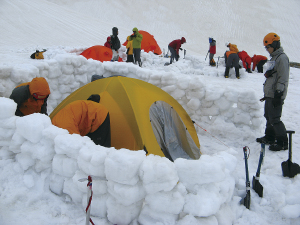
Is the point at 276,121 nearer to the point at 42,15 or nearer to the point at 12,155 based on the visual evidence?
the point at 12,155

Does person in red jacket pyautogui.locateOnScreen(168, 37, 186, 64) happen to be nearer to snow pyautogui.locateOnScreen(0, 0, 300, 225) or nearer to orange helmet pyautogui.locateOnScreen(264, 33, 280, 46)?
snow pyautogui.locateOnScreen(0, 0, 300, 225)

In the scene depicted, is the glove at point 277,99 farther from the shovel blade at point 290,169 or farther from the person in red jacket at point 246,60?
the person in red jacket at point 246,60

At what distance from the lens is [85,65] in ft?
17.0

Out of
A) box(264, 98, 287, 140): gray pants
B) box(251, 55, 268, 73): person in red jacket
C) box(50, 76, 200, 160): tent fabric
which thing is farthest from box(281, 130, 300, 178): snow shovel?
box(251, 55, 268, 73): person in red jacket

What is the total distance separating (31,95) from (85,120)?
0.95 m

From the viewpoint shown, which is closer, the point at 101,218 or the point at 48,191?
the point at 101,218

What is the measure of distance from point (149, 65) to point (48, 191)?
9.40 meters

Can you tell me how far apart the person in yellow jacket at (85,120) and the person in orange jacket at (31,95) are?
63 cm

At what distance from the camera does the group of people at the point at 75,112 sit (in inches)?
106

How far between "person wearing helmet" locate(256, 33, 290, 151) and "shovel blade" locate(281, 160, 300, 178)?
0.59m

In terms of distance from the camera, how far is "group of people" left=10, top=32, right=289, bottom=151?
273 cm

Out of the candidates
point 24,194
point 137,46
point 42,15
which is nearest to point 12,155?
point 24,194

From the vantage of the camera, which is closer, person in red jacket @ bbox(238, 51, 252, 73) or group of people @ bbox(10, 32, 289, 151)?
group of people @ bbox(10, 32, 289, 151)

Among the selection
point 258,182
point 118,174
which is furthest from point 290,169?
point 118,174
